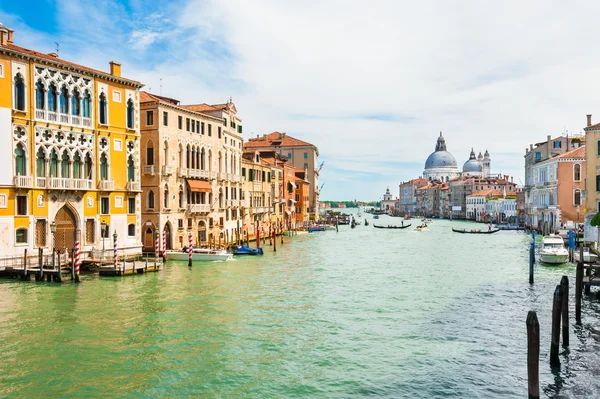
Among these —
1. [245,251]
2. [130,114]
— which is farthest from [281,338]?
[245,251]

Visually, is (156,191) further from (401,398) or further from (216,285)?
(401,398)

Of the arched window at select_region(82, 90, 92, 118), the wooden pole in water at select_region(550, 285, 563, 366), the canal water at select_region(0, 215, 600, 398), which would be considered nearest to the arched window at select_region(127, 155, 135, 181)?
the arched window at select_region(82, 90, 92, 118)

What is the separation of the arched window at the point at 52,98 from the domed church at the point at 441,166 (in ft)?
499

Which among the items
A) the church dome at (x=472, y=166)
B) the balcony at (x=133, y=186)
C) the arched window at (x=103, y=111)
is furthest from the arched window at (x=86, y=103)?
the church dome at (x=472, y=166)

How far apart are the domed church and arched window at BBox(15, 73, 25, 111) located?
15360 cm

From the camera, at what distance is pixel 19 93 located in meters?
21.9

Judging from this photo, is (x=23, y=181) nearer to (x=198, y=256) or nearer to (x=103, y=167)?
(x=103, y=167)

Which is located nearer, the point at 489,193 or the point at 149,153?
the point at 149,153

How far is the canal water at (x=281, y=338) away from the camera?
402 inches

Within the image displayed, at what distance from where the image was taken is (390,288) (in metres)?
21.2

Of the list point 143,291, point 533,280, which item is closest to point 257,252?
point 143,291

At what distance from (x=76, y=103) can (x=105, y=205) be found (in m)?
5.08

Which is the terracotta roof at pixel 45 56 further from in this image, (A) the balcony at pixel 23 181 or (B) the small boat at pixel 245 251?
(B) the small boat at pixel 245 251

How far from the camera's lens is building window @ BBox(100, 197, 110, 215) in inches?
1008
